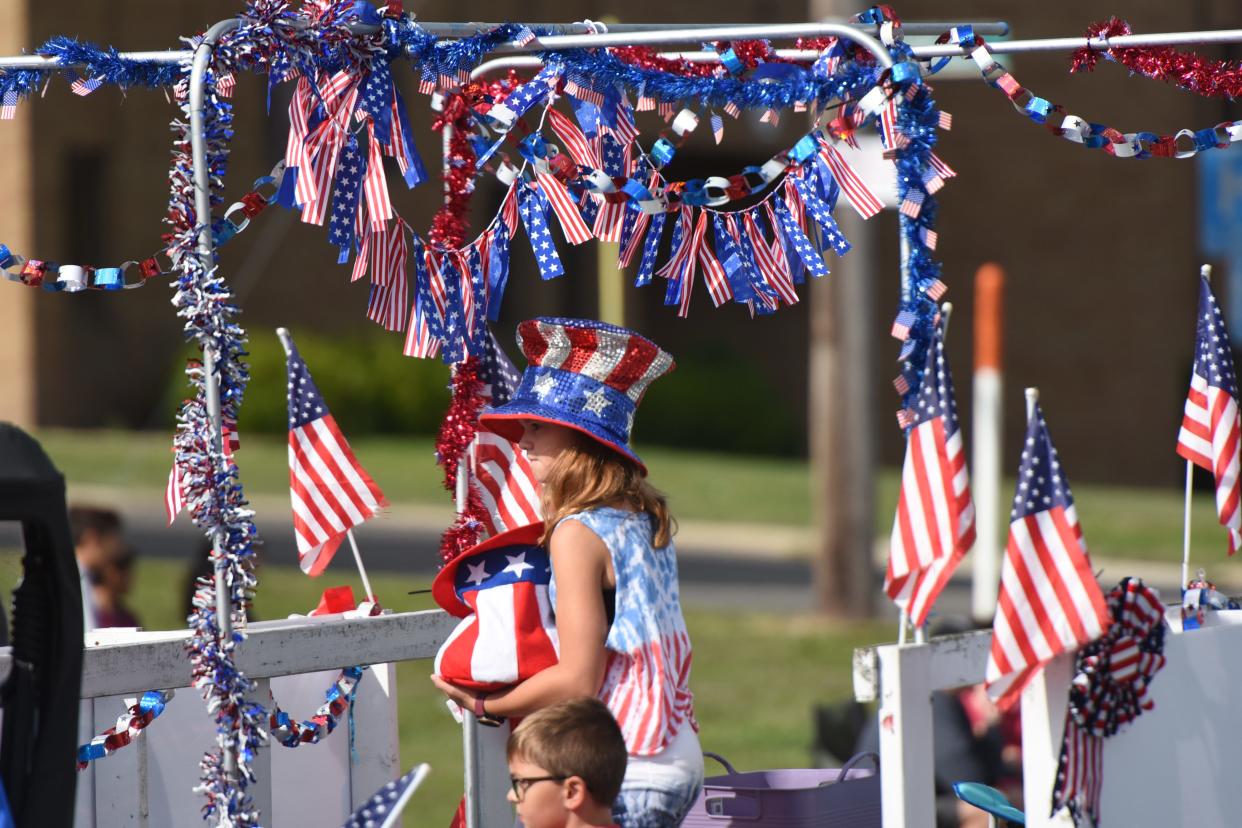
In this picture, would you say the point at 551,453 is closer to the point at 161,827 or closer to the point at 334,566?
the point at 161,827

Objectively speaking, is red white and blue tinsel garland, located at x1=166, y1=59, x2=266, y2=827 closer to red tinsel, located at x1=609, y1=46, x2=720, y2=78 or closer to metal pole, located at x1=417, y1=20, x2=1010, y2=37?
metal pole, located at x1=417, y1=20, x2=1010, y2=37

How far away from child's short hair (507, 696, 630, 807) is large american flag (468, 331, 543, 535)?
159 centimetres

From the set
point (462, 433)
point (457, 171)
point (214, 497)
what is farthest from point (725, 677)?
point (214, 497)

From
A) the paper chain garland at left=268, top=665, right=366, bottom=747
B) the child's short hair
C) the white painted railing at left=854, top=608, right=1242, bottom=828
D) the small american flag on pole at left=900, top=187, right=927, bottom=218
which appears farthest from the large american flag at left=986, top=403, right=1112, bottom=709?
the paper chain garland at left=268, top=665, right=366, bottom=747

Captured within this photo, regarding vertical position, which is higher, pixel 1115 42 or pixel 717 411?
pixel 1115 42

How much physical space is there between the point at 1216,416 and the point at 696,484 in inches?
661

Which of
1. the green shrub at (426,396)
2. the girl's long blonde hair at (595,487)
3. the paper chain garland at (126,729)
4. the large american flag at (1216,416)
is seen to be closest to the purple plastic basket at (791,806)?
the girl's long blonde hair at (595,487)

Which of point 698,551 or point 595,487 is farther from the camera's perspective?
point 698,551

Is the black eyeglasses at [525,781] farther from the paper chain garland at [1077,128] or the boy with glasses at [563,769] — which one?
the paper chain garland at [1077,128]

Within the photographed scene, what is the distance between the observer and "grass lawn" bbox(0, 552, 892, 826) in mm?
9445

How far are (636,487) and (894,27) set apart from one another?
124 cm

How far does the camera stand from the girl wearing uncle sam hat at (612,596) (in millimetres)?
3559

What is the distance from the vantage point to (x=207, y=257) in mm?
3701

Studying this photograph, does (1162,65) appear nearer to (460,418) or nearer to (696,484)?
(460,418)
